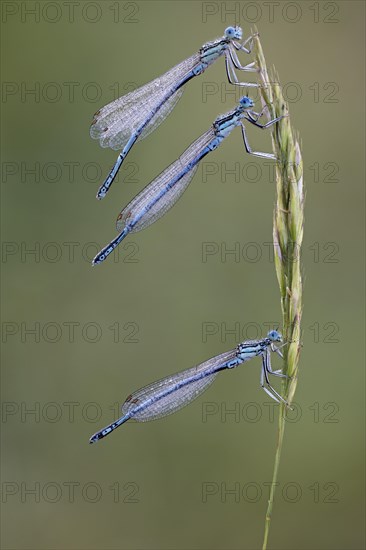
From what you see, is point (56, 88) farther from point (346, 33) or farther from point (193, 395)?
point (193, 395)

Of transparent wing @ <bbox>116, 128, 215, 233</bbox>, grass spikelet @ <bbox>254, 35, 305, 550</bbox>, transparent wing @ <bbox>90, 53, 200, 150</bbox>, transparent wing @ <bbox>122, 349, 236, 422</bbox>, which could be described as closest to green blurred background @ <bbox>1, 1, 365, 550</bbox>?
transparent wing @ <bbox>90, 53, 200, 150</bbox>

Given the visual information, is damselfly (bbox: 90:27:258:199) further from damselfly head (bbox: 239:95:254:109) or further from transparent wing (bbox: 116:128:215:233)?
transparent wing (bbox: 116:128:215:233)

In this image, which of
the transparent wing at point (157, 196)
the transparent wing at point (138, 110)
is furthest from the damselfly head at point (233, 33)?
the transparent wing at point (157, 196)

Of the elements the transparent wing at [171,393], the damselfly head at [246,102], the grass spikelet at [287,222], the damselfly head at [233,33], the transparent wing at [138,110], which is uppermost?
the damselfly head at [233,33]

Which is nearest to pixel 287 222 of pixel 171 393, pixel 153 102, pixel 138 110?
pixel 171 393

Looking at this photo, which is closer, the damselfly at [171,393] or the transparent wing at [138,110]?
the damselfly at [171,393]

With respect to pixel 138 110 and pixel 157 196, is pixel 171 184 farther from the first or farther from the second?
pixel 138 110

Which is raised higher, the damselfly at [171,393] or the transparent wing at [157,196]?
the transparent wing at [157,196]

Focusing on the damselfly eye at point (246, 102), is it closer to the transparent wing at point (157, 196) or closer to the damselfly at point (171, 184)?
the damselfly at point (171, 184)
